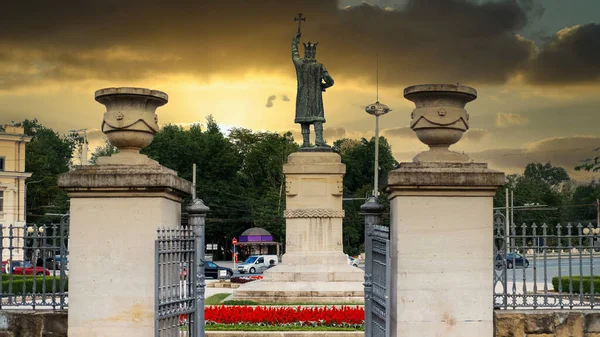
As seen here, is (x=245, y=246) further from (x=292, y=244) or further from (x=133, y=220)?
(x=133, y=220)

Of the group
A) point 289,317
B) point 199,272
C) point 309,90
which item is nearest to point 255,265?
point 309,90

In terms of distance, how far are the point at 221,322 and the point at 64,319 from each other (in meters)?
5.71

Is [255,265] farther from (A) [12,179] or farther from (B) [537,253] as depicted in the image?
(B) [537,253]

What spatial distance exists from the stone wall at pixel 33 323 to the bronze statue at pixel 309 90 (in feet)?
43.9

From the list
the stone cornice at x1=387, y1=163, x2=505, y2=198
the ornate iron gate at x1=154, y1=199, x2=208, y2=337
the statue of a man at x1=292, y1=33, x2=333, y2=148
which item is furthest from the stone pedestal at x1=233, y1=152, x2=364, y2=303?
the stone cornice at x1=387, y1=163, x2=505, y2=198

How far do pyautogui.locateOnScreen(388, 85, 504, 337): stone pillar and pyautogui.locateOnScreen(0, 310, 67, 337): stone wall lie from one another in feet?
12.1

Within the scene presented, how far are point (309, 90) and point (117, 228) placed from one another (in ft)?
46.4

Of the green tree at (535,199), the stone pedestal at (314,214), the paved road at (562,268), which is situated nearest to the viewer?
the paved road at (562,268)

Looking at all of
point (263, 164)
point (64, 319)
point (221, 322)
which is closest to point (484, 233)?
point (64, 319)

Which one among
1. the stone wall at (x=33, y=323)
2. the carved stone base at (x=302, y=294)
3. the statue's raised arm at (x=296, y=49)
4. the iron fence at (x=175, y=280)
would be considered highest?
the statue's raised arm at (x=296, y=49)

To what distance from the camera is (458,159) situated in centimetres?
877

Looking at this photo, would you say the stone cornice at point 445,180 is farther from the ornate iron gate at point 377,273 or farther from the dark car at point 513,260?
the dark car at point 513,260

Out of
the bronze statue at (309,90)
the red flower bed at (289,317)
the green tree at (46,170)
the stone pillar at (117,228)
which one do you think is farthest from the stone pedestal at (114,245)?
the green tree at (46,170)

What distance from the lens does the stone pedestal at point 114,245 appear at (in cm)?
866
